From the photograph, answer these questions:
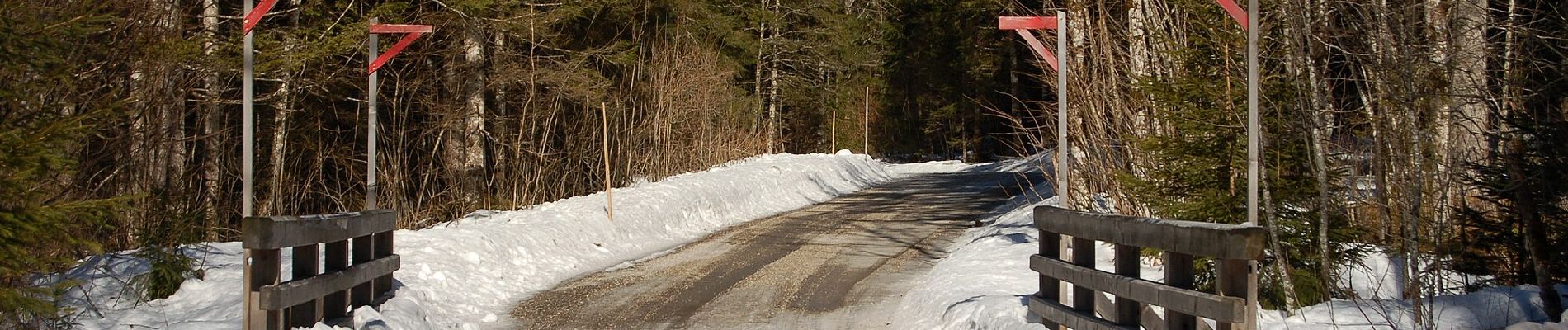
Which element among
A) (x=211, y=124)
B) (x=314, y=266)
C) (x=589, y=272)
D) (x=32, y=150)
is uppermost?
(x=211, y=124)

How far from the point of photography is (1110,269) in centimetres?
1162

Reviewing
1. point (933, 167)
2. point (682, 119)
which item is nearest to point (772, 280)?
point (682, 119)

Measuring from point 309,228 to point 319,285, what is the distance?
370mm

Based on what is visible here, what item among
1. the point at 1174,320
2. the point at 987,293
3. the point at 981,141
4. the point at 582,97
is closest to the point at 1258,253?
the point at 1174,320

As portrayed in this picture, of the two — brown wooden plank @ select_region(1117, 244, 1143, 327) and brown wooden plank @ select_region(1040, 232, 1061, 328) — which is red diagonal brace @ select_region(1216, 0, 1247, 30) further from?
brown wooden plank @ select_region(1040, 232, 1061, 328)

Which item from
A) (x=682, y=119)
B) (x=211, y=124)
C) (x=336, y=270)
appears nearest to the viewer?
(x=336, y=270)

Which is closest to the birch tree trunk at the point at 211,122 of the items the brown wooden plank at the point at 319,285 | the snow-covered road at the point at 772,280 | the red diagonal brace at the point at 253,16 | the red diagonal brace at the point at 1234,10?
the snow-covered road at the point at 772,280

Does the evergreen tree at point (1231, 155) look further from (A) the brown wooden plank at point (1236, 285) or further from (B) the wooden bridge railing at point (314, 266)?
(B) the wooden bridge railing at point (314, 266)

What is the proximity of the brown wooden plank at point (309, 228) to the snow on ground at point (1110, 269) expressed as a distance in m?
4.13

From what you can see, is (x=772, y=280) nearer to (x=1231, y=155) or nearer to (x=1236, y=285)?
(x=1231, y=155)

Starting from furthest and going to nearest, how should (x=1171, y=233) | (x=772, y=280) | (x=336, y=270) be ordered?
(x=772, y=280)
(x=336, y=270)
(x=1171, y=233)

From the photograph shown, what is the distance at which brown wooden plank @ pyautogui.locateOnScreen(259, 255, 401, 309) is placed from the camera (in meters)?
6.93

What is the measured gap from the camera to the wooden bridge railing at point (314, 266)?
695cm

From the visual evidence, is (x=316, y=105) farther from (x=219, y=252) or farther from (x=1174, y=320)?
(x=1174, y=320)
